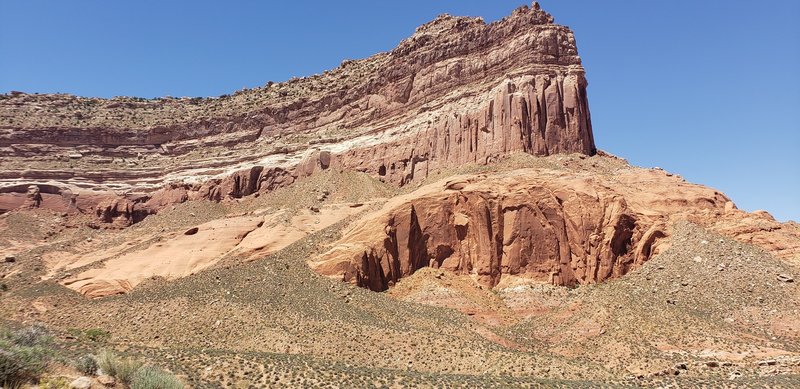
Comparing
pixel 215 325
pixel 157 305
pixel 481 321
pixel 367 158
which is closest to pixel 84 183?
pixel 367 158

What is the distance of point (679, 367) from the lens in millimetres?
26453

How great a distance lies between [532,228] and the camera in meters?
40.8

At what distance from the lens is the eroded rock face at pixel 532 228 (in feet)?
126

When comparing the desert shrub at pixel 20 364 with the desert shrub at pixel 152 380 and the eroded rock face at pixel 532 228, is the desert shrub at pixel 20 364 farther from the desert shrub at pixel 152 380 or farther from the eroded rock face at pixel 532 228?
the eroded rock face at pixel 532 228

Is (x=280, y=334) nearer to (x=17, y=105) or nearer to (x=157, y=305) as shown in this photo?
(x=157, y=305)

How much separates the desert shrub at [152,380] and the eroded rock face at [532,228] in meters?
19.6

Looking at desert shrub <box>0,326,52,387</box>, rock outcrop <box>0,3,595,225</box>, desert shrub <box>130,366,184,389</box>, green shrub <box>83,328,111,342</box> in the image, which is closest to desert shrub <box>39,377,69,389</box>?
desert shrub <box>0,326,52,387</box>

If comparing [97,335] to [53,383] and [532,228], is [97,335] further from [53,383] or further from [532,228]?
[532,228]

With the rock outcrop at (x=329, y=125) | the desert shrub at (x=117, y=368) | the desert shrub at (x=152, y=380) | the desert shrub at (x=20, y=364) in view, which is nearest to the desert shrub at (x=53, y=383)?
the desert shrub at (x=20, y=364)

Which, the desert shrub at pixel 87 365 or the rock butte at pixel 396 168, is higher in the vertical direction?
the rock butte at pixel 396 168

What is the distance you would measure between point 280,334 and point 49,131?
207 ft

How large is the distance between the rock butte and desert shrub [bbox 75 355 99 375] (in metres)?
20.1

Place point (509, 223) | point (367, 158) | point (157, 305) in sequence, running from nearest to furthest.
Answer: point (157, 305), point (509, 223), point (367, 158)

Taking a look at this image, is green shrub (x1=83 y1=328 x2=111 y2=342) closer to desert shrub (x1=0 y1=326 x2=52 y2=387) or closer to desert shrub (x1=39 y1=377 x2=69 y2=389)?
desert shrub (x1=0 y1=326 x2=52 y2=387)
